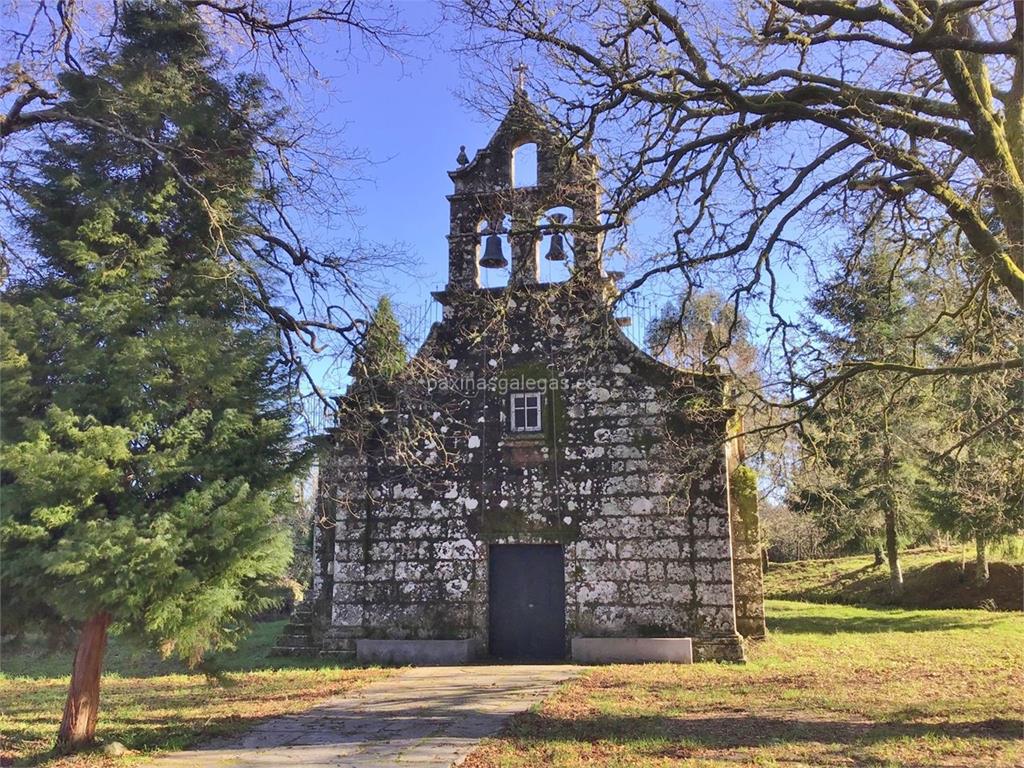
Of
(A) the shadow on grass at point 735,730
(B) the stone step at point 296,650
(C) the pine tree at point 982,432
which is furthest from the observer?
(B) the stone step at point 296,650

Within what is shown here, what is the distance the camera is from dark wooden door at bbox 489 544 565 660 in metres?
13.8

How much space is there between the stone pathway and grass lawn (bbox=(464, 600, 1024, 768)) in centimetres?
49

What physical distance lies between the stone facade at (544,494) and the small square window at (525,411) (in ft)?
0.42

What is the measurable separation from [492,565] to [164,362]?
8080 millimetres

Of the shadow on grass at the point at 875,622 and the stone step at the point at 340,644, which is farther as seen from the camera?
the shadow on grass at the point at 875,622

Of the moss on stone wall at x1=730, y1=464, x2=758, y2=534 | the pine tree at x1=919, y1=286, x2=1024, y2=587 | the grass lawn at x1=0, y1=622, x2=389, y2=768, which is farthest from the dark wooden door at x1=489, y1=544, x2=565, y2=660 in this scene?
the pine tree at x1=919, y1=286, x2=1024, y2=587

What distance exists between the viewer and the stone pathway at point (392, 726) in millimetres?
7473

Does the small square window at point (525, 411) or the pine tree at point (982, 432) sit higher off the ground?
the small square window at point (525, 411)

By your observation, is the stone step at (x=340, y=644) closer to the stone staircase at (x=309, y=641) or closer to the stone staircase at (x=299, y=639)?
the stone staircase at (x=309, y=641)

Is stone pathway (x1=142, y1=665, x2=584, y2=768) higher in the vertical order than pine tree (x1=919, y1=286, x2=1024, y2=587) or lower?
lower

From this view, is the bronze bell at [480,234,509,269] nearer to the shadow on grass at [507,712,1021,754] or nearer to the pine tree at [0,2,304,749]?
the pine tree at [0,2,304,749]

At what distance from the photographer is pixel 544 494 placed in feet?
46.0

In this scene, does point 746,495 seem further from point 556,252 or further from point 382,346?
point 382,346

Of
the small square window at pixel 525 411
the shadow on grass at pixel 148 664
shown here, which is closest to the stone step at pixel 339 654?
the shadow on grass at pixel 148 664
